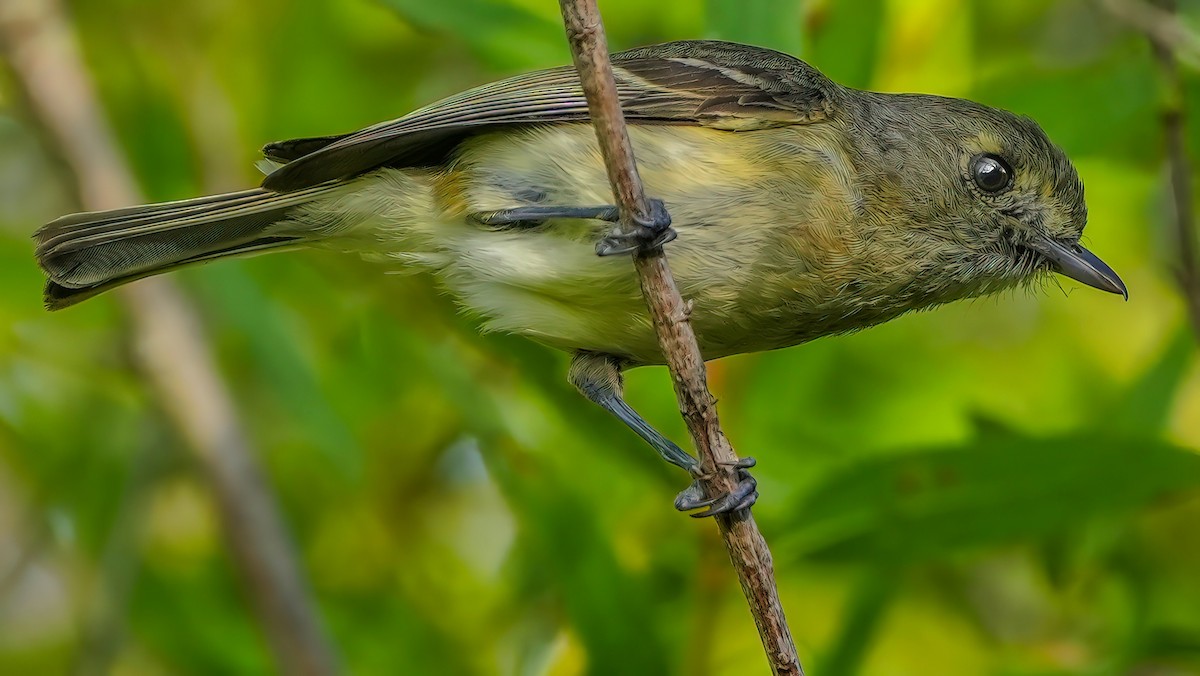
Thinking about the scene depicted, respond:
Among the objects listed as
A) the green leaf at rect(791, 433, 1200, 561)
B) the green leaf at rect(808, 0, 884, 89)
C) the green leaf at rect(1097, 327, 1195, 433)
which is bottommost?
the green leaf at rect(791, 433, 1200, 561)

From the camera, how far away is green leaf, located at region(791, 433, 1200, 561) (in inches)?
118

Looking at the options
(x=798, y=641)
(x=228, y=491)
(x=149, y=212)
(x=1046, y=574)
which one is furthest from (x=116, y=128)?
(x=1046, y=574)

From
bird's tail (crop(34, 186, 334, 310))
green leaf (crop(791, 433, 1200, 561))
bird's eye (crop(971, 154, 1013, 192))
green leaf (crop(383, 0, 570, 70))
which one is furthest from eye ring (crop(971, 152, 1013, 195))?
bird's tail (crop(34, 186, 334, 310))

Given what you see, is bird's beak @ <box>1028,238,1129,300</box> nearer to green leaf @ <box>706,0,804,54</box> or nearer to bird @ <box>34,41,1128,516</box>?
bird @ <box>34,41,1128,516</box>

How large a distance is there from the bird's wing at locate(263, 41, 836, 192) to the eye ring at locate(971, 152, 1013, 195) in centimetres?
39

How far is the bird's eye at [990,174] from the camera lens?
10.9 ft

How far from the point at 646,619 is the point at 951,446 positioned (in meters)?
0.78

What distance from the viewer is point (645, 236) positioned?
2.55m

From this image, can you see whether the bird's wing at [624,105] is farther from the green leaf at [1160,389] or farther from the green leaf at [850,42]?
the green leaf at [1160,389]

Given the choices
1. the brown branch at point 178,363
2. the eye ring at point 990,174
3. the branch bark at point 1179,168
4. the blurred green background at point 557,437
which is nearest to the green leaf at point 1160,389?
the blurred green background at point 557,437

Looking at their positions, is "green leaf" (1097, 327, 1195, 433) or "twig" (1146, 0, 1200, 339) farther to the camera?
"green leaf" (1097, 327, 1195, 433)

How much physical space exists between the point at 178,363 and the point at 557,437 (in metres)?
1.01

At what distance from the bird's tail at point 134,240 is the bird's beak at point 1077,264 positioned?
5.94 ft

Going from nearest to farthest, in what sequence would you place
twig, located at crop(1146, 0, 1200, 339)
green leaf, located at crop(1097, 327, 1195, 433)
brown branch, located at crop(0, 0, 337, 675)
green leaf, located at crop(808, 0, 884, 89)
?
1. brown branch, located at crop(0, 0, 337, 675)
2. twig, located at crop(1146, 0, 1200, 339)
3. green leaf, located at crop(808, 0, 884, 89)
4. green leaf, located at crop(1097, 327, 1195, 433)
